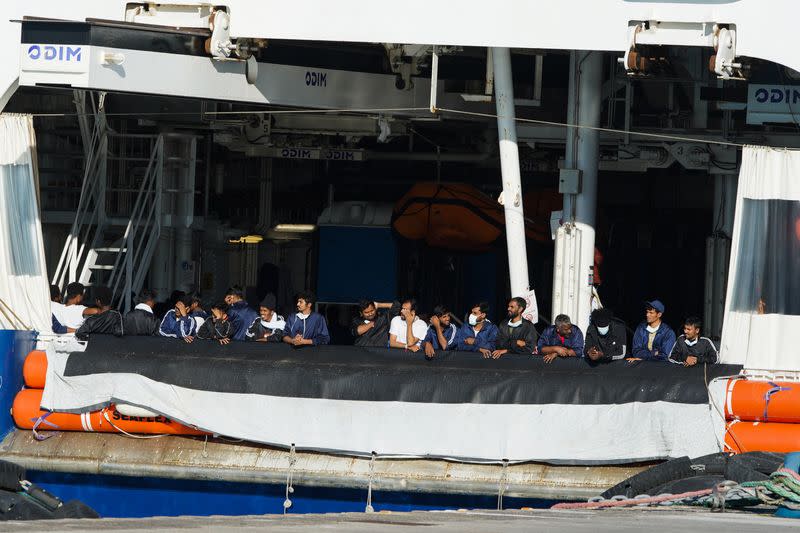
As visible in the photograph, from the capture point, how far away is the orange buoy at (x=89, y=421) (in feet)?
45.3

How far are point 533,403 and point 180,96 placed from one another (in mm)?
4481

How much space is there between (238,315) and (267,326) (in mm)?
437

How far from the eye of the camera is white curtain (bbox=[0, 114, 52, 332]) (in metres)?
14.4

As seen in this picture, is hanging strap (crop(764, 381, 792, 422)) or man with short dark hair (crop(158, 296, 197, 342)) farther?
man with short dark hair (crop(158, 296, 197, 342))

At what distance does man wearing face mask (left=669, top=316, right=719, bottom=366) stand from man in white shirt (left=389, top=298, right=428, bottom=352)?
2.41 metres

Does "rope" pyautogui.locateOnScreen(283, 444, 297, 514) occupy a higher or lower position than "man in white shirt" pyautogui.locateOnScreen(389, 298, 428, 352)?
lower

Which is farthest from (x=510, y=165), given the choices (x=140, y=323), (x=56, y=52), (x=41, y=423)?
(x=41, y=423)

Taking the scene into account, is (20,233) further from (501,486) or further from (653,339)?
(653,339)

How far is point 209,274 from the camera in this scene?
→ 2170cm

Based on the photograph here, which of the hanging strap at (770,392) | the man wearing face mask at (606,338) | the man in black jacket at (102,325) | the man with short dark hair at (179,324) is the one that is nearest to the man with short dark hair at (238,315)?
the man with short dark hair at (179,324)

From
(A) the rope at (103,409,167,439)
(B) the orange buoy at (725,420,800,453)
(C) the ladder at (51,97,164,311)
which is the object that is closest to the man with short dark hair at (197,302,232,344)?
(A) the rope at (103,409,167,439)

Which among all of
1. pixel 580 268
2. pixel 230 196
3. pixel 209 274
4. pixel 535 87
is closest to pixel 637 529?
Result: pixel 580 268

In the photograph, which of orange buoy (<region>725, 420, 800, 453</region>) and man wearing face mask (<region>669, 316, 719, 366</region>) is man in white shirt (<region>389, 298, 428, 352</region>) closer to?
man wearing face mask (<region>669, 316, 719, 366</region>)

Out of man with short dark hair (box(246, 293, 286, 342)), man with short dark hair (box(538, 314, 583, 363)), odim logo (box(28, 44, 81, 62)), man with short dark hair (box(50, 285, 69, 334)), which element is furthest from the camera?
man with short dark hair (box(50, 285, 69, 334))
